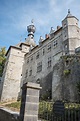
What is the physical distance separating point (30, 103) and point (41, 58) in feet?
75.8

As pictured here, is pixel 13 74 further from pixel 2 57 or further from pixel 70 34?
pixel 70 34

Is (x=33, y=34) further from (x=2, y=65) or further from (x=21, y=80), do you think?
(x=21, y=80)

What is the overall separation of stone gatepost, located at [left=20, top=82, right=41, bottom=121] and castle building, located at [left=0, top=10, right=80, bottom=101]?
1507cm

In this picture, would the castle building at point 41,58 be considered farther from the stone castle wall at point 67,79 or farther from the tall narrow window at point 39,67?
the stone castle wall at point 67,79

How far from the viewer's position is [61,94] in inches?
672

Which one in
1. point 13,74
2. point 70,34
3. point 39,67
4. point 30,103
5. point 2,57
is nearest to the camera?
point 30,103

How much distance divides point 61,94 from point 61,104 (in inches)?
509

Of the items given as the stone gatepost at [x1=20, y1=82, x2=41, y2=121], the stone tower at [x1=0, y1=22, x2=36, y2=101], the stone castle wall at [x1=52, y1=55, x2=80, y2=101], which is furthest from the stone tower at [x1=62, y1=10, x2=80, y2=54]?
the stone gatepost at [x1=20, y1=82, x2=41, y2=121]

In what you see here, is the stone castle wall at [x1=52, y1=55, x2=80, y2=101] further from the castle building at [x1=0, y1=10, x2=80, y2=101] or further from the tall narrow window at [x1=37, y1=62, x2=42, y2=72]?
the tall narrow window at [x1=37, y1=62, x2=42, y2=72]

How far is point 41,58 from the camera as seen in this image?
2750 centimetres

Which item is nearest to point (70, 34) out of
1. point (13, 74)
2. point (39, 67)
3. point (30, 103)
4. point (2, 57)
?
point (39, 67)

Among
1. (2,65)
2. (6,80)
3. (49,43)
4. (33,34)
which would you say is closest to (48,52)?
(49,43)

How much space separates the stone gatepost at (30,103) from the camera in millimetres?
4352

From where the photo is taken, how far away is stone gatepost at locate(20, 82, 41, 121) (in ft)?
14.3
